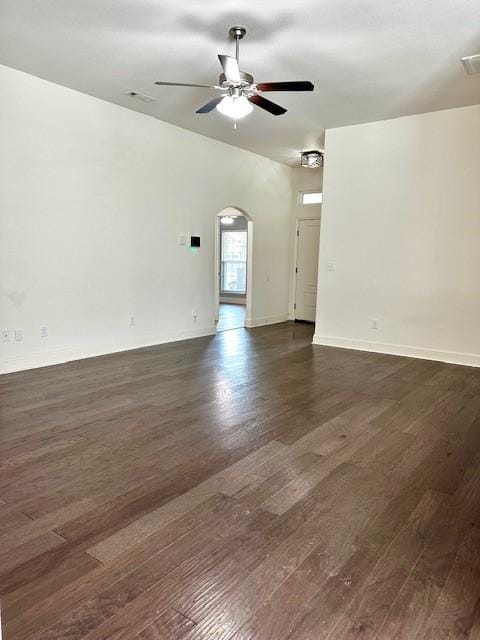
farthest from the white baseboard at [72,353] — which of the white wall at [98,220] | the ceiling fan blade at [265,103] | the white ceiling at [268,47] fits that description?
the ceiling fan blade at [265,103]

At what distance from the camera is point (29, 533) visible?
188cm

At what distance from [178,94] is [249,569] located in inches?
184

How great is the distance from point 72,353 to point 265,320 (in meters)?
4.07

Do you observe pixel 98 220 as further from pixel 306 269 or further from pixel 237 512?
pixel 306 269

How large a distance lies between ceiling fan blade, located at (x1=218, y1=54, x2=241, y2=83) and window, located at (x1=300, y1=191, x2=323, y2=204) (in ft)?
17.1

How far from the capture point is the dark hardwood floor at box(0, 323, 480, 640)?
147 centimetres

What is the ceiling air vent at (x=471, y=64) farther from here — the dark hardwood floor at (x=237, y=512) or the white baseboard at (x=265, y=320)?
the white baseboard at (x=265, y=320)

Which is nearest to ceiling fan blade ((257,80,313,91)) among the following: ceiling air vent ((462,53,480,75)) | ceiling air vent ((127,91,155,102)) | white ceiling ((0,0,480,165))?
white ceiling ((0,0,480,165))

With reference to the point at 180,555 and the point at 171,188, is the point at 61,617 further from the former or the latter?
the point at 171,188

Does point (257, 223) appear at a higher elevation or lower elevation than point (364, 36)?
lower

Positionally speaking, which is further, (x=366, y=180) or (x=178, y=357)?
(x=366, y=180)

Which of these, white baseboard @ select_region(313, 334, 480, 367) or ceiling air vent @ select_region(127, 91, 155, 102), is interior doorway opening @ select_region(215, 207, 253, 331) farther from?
ceiling air vent @ select_region(127, 91, 155, 102)

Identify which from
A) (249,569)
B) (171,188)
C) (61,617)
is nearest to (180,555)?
(249,569)

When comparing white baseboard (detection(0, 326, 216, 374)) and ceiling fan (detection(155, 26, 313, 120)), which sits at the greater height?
ceiling fan (detection(155, 26, 313, 120))
